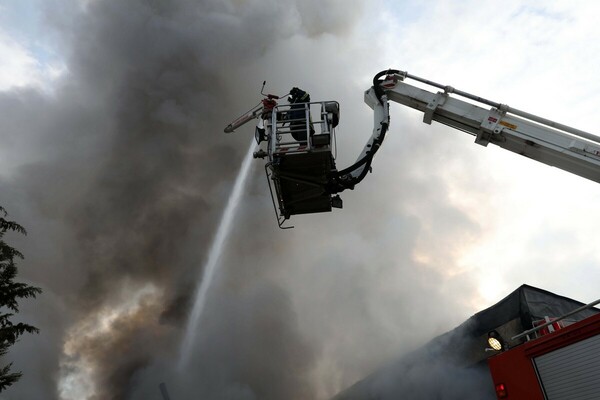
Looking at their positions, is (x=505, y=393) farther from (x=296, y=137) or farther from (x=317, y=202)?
(x=296, y=137)

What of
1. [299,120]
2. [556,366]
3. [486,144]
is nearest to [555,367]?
[556,366]

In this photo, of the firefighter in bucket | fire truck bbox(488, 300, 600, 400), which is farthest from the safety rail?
fire truck bbox(488, 300, 600, 400)

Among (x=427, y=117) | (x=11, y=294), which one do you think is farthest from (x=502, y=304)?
(x=11, y=294)

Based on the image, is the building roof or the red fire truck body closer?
the red fire truck body

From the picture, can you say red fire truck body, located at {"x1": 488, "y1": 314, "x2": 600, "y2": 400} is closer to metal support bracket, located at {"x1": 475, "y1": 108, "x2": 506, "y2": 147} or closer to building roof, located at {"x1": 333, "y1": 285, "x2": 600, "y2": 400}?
metal support bracket, located at {"x1": 475, "y1": 108, "x2": 506, "y2": 147}

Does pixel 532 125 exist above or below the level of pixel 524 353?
above

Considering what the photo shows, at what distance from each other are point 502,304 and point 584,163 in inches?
267

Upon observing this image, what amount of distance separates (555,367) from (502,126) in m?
3.73

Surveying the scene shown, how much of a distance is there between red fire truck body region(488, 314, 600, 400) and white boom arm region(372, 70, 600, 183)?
2.69 m

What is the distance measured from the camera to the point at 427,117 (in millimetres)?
8055

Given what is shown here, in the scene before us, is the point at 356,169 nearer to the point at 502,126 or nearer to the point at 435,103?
the point at 435,103

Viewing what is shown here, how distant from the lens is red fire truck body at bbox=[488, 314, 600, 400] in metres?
4.65

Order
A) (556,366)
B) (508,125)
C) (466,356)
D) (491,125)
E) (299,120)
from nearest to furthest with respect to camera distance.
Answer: (556,366) → (508,125) → (491,125) → (299,120) → (466,356)

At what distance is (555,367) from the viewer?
16.6ft
